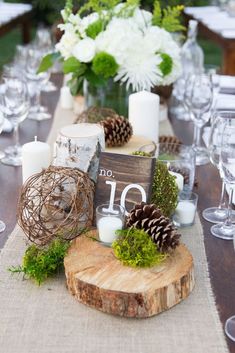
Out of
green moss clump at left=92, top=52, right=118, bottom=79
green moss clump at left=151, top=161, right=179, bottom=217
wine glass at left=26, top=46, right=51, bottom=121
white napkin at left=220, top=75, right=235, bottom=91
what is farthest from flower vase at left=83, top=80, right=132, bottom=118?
green moss clump at left=151, top=161, right=179, bottom=217

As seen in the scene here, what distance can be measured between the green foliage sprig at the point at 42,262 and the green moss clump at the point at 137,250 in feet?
0.27

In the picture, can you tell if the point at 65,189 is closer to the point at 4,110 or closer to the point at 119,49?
the point at 4,110

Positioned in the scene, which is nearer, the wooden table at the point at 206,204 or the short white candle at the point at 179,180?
the wooden table at the point at 206,204

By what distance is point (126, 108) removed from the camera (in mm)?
1651

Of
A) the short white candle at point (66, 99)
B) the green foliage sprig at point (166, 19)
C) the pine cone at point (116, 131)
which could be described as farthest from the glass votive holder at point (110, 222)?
the short white candle at point (66, 99)

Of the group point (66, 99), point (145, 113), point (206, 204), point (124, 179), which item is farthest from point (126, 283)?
point (66, 99)

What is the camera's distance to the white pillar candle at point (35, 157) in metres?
1.04

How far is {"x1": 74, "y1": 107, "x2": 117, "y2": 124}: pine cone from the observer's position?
1452 millimetres

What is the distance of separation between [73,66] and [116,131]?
364 millimetres

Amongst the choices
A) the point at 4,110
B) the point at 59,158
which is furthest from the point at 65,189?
the point at 4,110

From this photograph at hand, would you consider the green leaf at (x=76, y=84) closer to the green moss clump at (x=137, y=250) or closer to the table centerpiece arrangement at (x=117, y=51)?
the table centerpiece arrangement at (x=117, y=51)

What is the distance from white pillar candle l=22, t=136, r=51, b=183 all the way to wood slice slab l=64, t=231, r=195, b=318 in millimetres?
245

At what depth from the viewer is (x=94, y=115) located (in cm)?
146

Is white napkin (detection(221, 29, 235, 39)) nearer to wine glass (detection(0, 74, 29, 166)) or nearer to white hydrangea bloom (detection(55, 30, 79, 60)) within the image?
white hydrangea bloom (detection(55, 30, 79, 60))
